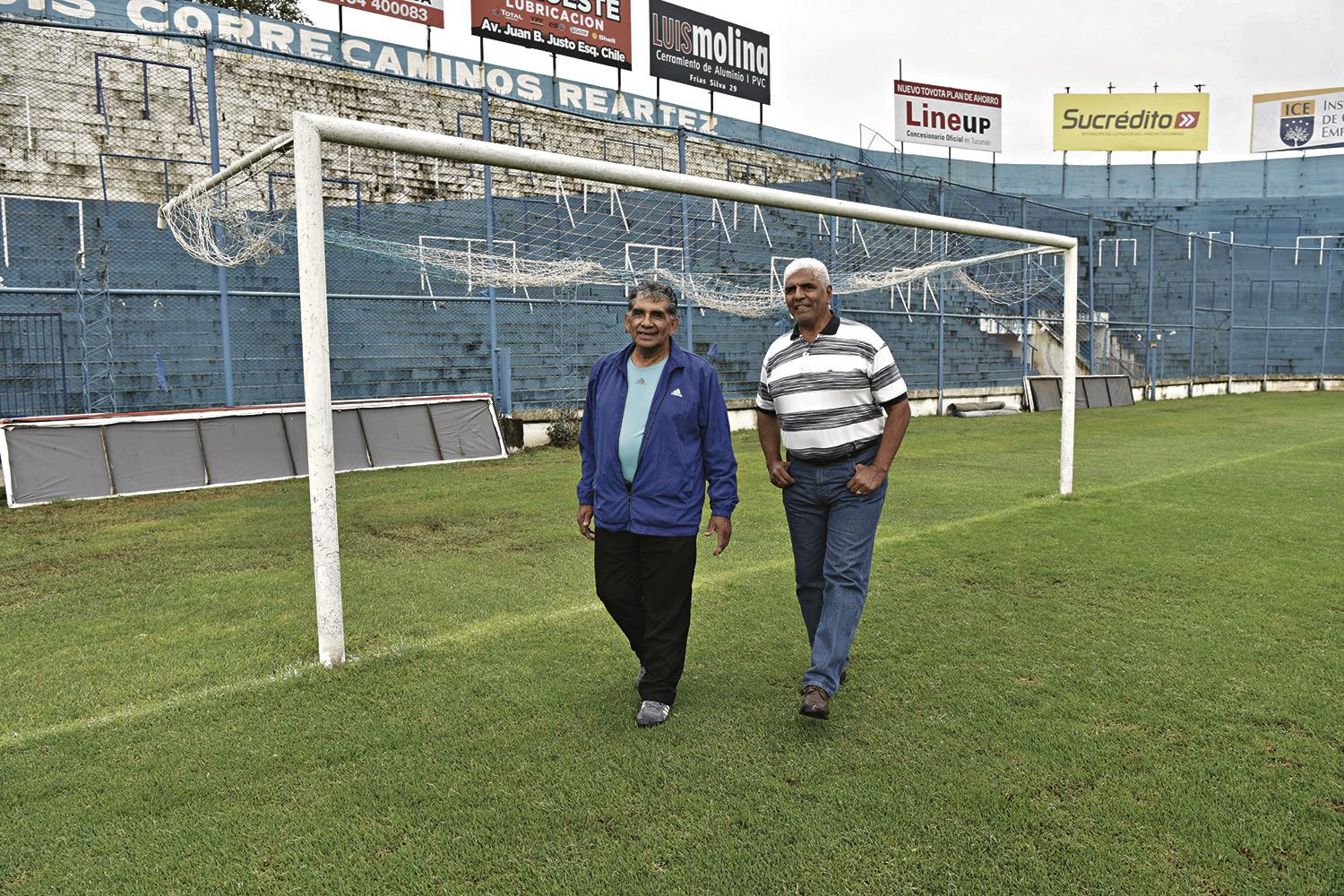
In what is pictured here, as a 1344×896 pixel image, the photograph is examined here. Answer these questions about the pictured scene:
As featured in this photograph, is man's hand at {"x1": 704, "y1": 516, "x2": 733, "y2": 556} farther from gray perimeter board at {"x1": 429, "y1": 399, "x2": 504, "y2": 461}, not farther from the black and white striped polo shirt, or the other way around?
gray perimeter board at {"x1": 429, "y1": 399, "x2": 504, "y2": 461}

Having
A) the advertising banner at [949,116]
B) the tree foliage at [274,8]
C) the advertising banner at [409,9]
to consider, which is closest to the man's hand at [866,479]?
the advertising banner at [409,9]

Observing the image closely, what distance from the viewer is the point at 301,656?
3.87m

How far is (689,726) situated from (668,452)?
946mm

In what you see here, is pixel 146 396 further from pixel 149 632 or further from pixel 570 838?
pixel 570 838

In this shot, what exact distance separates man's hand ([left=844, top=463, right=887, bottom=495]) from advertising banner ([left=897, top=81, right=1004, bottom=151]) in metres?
35.8

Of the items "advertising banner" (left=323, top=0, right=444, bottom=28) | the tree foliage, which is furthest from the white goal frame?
the tree foliage

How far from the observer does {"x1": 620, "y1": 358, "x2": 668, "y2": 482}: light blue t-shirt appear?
125 inches

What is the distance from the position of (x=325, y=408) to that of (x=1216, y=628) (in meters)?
4.06

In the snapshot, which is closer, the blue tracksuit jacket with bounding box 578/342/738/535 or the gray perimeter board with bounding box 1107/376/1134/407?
the blue tracksuit jacket with bounding box 578/342/738/535

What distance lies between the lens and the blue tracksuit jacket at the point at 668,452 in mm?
3145

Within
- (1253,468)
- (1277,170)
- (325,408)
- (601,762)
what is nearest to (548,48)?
(1253,468)

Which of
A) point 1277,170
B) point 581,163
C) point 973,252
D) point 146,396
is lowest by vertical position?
point 146,396

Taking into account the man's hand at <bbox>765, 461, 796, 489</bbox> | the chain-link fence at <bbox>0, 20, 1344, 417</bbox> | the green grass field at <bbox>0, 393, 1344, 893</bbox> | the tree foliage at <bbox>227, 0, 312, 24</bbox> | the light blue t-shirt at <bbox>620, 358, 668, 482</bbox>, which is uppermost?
the tree foliage at <bbox>227, 0, 312, 24</bbox>

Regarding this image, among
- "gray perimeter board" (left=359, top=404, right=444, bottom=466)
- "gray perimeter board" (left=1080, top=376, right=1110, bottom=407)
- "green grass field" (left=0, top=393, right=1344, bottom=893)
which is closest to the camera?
"green grass field" (left=0, top=393, right=1344, bottom=893)
